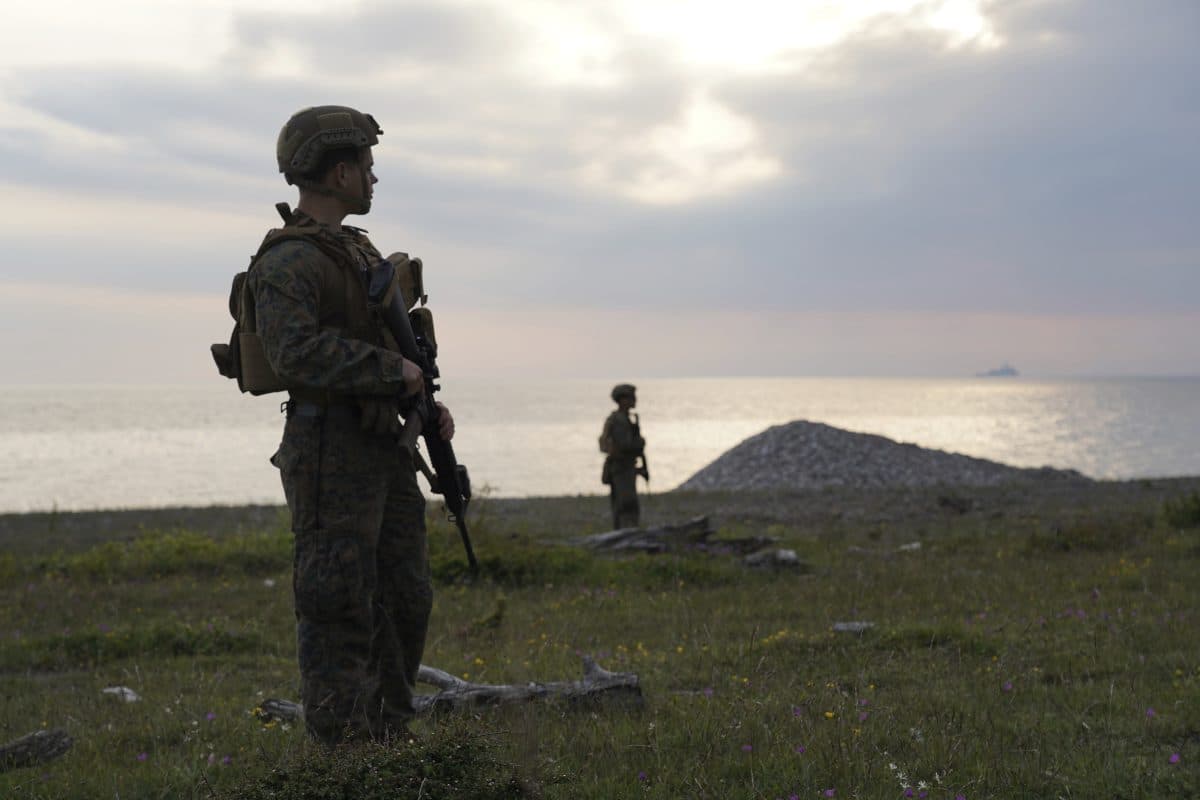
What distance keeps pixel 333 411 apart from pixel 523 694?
2.42 meters

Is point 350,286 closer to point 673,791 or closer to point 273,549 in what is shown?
point 673,791

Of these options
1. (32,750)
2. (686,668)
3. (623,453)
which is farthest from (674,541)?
(32,750)

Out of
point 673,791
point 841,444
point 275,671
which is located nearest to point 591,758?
point 673,791

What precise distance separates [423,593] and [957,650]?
4.56 meters

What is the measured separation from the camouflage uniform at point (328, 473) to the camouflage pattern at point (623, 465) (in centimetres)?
1051

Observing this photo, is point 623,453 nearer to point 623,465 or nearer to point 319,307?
point 623,465

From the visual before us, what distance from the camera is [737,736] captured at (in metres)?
5.33

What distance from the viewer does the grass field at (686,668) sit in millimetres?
4559

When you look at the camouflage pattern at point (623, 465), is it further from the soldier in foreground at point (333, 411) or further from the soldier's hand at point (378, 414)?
the soldier's hand at point (378, 414)

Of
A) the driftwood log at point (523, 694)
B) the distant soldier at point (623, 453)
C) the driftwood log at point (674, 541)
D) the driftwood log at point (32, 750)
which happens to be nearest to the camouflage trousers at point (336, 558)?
the driftwood log at point (523, 694)

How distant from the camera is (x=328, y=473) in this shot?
4531 mm

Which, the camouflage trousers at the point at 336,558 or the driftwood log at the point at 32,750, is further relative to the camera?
the driftwood log at the point at 32,750

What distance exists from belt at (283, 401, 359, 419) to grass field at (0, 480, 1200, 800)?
1.50 m

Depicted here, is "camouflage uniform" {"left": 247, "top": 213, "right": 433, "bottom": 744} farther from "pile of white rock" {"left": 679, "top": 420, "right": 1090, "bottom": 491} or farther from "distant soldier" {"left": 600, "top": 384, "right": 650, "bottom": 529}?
"pile of white rock" {"left": 679, "top": 420, "right": 1090, "bottom": 491}
